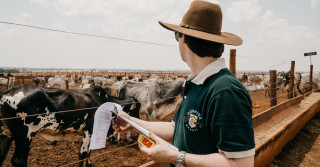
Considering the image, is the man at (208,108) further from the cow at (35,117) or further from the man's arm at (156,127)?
the cow at (35,117)

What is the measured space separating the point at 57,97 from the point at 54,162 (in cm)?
169

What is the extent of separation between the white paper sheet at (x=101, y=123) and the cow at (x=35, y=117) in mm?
1638

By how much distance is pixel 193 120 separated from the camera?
104cm

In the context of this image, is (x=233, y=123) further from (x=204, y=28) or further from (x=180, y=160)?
(x=204, y=28)

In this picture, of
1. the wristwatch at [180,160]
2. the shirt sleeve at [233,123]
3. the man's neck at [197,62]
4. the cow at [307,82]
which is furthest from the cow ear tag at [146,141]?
the cow at [307,82]

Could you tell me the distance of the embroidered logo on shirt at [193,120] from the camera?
1.02m

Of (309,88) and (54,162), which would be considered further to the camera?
(309,88)

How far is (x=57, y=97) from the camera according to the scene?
382cm

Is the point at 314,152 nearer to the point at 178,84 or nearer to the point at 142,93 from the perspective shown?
the point at 178,84

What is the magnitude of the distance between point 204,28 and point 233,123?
582 millimetres

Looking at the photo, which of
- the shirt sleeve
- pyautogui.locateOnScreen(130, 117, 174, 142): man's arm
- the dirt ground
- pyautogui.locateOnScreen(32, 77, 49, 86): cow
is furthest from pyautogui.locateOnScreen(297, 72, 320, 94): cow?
pyautogui.locateOnScreen(32, 77, 49, 86): cow

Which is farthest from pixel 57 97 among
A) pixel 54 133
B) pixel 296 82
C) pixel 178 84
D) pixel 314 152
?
pixel 296 82

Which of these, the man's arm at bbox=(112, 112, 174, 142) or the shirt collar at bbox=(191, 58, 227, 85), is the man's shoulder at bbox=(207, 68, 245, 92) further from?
the man's arm at bbox=(112, 112, 174, 142)

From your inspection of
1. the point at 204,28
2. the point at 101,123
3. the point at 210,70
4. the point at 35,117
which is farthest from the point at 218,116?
the point at 35,117
